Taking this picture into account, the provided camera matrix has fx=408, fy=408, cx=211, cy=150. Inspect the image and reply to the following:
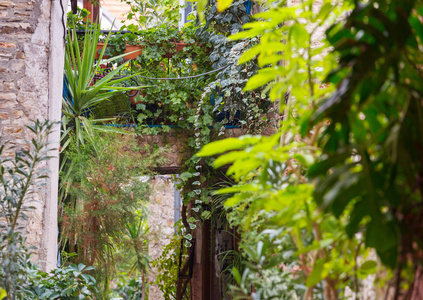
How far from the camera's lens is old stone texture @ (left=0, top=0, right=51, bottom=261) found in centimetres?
304

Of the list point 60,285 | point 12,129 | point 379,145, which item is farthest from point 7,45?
point 379,145

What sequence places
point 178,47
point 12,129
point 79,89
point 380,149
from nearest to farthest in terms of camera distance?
point 380,149 → point 12,129 → point 79,89 → point 178,47

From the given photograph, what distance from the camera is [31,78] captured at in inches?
122

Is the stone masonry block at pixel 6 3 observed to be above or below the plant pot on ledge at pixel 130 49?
below

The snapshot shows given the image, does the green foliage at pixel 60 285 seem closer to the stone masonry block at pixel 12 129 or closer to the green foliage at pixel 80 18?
the stone masonry block at pixel 12 129

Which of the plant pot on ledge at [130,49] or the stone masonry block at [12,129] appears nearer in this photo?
the stone masonry block at [12,129]

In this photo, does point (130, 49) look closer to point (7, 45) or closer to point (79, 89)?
point (79, 89)

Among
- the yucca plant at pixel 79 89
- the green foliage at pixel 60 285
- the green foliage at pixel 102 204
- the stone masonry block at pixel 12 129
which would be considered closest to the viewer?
the green foliage at pixel 60 285

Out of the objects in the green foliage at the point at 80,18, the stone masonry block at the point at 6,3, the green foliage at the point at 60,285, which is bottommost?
the green foliage at the point at 60,285

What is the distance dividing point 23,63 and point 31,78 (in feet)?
0.42

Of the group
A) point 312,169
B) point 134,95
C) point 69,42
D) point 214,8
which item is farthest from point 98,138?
point 312,169

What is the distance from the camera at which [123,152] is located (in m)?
3.73

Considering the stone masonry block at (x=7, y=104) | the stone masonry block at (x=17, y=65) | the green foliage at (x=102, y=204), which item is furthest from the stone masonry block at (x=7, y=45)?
the green foliage at (x=102, y=204)

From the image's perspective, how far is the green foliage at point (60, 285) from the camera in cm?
208
